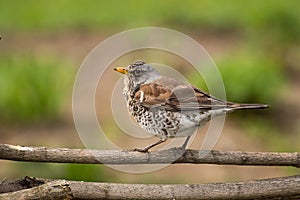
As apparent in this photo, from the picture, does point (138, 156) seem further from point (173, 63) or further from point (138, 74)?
point (173, 63)

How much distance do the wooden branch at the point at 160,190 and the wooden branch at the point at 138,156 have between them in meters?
0.09

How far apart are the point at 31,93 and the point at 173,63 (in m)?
1.67

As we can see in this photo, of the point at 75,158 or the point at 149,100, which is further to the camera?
the point at 149,100

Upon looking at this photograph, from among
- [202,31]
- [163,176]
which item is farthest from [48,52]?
[163,176]

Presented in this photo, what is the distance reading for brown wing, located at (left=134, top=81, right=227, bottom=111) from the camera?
3.92m

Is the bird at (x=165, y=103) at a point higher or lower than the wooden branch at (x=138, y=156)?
higher

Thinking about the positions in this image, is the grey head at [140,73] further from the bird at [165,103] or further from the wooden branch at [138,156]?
the wooden branch at [138,156]

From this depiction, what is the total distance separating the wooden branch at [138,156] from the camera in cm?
357

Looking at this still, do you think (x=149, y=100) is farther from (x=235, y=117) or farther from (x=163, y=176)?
(x=235, y=117)

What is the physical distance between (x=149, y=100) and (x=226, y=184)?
529mm

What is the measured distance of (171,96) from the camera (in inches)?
157

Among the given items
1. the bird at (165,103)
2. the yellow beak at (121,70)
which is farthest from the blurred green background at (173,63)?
the yellow beak at (121,70)

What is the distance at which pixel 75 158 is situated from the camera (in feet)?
11.7

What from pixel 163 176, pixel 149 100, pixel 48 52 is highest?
pixel 48 52
